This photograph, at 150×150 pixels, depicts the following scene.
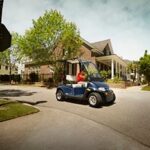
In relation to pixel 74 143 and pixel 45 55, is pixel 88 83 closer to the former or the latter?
pixel 74 143

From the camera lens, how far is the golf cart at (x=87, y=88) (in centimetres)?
1070

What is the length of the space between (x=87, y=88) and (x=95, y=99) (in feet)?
2.65

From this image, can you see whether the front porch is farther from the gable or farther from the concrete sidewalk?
the concrete sidewalk

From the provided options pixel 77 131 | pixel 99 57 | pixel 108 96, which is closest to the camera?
pixel 77 131

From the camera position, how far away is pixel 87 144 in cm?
548

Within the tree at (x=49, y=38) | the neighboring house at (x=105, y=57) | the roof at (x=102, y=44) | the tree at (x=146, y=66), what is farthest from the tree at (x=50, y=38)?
the tree at (x=146, y=66)

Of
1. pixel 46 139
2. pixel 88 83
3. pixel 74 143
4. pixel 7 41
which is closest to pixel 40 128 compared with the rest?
pixel 46 139

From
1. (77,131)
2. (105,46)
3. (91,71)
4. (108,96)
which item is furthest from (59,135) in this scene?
(105,46)

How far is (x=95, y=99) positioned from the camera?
10562 millimetres

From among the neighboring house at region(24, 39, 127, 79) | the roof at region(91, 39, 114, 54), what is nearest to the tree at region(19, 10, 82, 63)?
the neighboring house at region(24, 39, 127, 79)

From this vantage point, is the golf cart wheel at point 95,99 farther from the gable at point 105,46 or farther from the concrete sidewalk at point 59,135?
the gable at point 105,46

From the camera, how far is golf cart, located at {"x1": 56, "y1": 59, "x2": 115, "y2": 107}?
421 inches

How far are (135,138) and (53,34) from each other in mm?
21260

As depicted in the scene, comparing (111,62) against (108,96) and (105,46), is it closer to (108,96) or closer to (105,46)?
(105,46)
